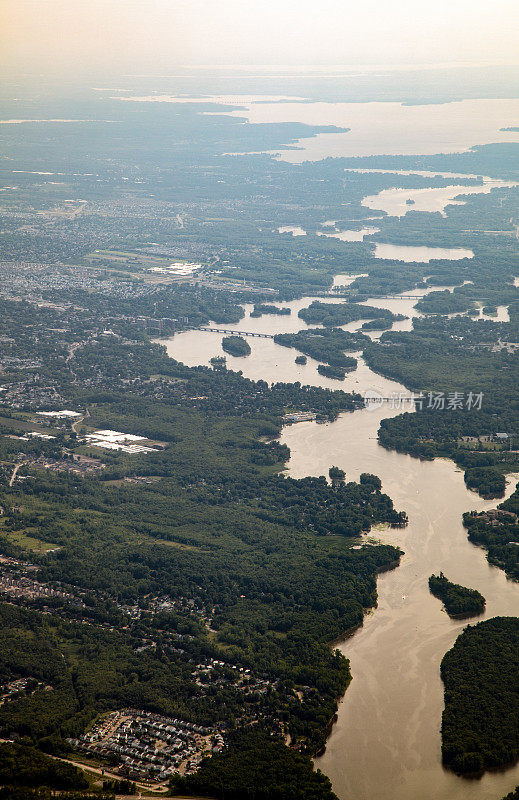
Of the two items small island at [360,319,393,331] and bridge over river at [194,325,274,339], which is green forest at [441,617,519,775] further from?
small island at [360,319,393,331]

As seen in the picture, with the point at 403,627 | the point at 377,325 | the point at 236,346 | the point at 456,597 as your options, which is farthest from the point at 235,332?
the point at 403,627

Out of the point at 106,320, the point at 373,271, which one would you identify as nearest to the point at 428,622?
the point at 106,320

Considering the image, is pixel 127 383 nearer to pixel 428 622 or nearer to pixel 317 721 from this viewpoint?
pixel 428 622

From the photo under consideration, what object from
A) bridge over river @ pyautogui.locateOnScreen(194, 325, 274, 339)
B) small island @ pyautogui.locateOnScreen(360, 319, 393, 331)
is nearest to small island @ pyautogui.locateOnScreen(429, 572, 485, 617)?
bridge over river @ pyautogui.locateOnScreen(194, 325, 274, 339)

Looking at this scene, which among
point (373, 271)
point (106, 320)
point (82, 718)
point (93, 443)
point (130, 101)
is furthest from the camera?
point (130, 101)

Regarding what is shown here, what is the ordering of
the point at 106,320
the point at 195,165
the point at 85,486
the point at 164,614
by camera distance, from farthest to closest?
the point at 195,165 < the point at 106,320 < the point at 85,486 < the point at 164,614

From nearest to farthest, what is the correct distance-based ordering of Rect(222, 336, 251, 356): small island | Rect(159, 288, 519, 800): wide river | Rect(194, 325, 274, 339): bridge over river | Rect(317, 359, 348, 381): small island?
Rect(159, 288, 519, 800): wide river
Rect(317, 359, 348, 381): small island
Rect(222, 336, 251, 356): small island
Rect(194, 325, 274, 339): bridge over river
